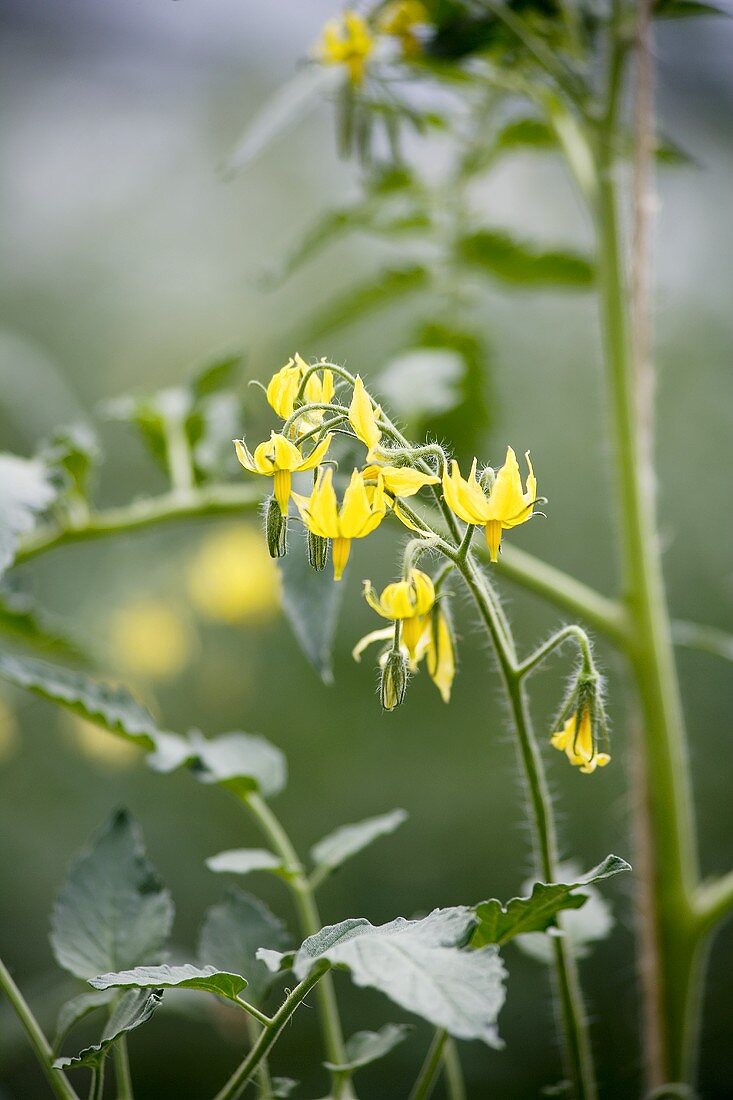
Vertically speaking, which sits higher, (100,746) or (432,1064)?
(100,746)

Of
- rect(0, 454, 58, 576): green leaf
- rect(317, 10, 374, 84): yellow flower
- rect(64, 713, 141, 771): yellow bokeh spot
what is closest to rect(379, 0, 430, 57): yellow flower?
rect(317, 10, 374, 84): yellow flower

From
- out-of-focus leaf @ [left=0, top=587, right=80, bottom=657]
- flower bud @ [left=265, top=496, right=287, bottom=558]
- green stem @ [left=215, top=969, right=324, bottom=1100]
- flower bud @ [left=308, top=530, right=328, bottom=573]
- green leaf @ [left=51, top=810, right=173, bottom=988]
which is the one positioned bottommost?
green stem @ [left=215, top=969, right=324, bottom=1100]

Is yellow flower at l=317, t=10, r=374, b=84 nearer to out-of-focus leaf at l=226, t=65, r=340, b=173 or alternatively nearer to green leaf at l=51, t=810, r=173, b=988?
out-of-focus leaf at l=226, t=65, r=340, b=173

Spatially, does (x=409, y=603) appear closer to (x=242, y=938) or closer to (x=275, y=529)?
(x=275, y=529)

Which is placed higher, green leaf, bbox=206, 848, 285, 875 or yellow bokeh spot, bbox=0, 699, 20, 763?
yellow bokeh spot, bbox=0, 699, 20, 763

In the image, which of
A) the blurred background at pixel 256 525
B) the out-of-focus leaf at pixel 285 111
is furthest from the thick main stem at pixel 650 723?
the blurred background at pixel 256 525

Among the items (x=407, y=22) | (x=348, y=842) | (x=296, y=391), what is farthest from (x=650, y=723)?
(x=407, y=22)
